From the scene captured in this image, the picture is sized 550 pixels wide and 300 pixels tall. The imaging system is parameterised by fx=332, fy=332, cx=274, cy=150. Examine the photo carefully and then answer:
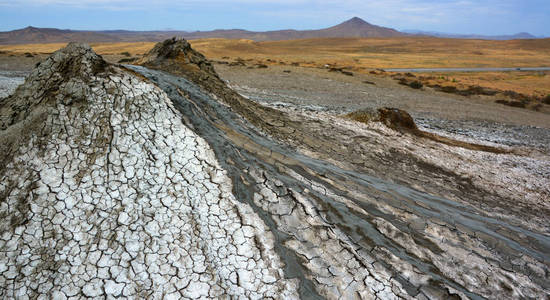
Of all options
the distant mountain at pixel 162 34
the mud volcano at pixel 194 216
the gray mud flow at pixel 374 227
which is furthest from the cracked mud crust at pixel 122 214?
the distant mountain at pixel 162 34

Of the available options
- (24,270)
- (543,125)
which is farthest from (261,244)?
(543,125)

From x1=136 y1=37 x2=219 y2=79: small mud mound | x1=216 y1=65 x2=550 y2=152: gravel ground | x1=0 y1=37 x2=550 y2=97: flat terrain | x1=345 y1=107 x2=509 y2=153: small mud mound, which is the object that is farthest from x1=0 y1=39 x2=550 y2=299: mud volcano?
x1=0 y1=37 x2=550 y2=97: flat terrain

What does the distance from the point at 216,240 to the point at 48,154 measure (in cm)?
170

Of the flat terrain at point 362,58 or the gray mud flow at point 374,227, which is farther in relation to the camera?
the flat terrain at point 362,58

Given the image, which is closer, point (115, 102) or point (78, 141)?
point (78, 141)

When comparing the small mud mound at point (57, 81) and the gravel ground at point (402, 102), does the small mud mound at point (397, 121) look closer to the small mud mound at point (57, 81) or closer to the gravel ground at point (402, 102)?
the gravel ground at point (402, 102)

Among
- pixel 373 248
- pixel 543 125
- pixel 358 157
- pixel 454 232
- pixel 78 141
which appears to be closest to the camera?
pixel 373 248

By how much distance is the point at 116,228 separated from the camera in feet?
8.29

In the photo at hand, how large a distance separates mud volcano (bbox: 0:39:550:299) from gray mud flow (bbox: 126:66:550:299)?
1 cm

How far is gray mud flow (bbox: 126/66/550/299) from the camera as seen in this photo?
2533 millimetres

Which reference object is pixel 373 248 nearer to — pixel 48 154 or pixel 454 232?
pixel 454 232

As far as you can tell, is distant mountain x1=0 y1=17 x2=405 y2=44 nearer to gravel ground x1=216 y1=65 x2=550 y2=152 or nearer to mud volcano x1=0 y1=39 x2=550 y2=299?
gravel ground x1=216 y1=65 x2=550 y2=152

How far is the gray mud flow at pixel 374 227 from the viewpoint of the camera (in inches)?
99.7

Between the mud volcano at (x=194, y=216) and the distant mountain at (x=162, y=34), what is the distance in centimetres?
12040
